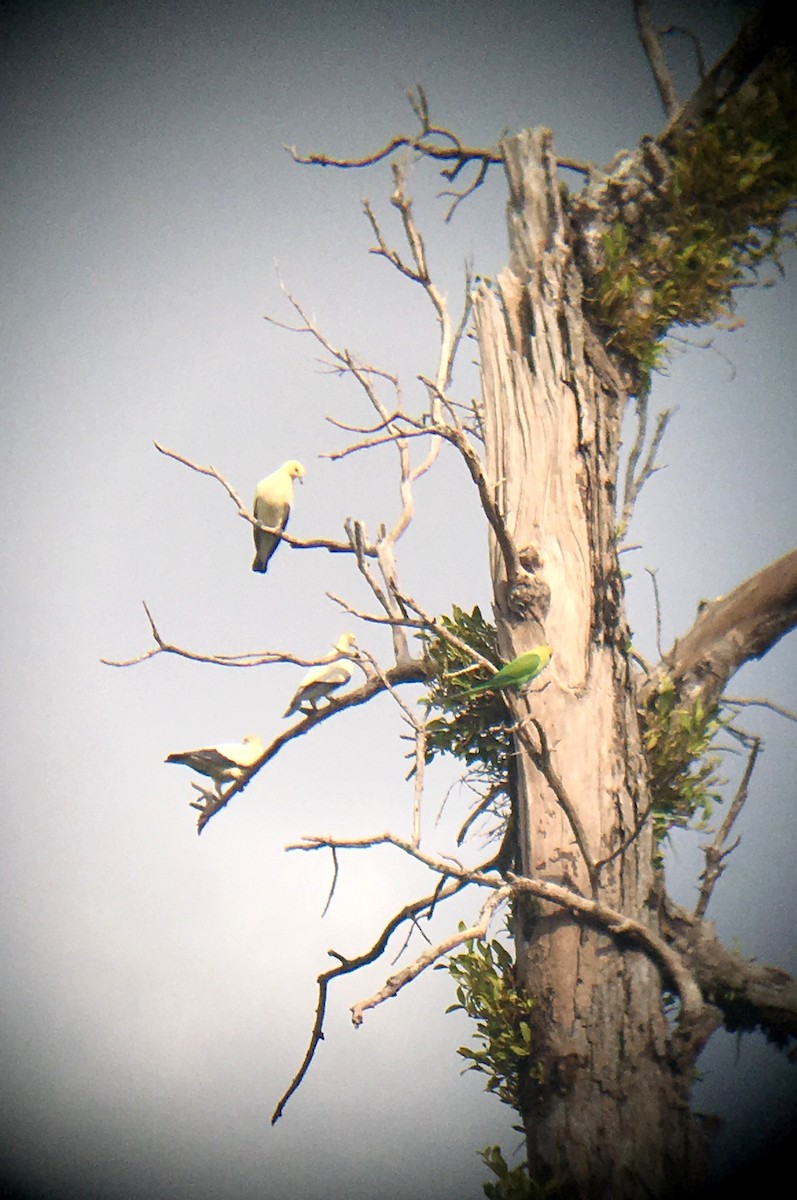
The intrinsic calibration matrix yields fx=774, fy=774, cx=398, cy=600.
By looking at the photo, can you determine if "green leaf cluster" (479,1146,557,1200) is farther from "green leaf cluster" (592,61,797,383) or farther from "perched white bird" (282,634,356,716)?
"green leaf cluster" (592,61,797,383)

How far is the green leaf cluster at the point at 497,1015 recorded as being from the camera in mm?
2773

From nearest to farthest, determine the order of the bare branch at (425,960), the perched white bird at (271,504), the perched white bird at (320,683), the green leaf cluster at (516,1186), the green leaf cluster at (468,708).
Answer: the bare branch at (425,960) → the green leaf cluster at (516,1186) → the green leaf cluster at (468,708) → the perched white bird at (320,683) → the perched white bird at (271,504)

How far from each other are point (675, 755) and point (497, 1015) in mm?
1330

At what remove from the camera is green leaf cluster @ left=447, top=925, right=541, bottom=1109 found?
2.77 metres

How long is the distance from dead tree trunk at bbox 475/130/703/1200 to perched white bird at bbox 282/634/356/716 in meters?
1.36

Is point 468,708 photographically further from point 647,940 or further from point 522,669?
point 647,940

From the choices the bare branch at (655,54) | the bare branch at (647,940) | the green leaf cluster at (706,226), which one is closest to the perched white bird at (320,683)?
the bare branch at (647,940)

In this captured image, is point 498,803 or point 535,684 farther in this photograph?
point 498,803

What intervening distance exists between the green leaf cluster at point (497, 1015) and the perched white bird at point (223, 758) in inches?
66.5

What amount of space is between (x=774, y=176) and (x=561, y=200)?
3.23 feet

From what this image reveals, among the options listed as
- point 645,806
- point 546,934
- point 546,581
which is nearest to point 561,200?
point 546,581

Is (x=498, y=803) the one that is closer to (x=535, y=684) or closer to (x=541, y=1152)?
(x=535, y=684)

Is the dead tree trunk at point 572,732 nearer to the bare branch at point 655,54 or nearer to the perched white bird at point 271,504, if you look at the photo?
the bare branch at point 655,54

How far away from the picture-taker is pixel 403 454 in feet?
15.6
